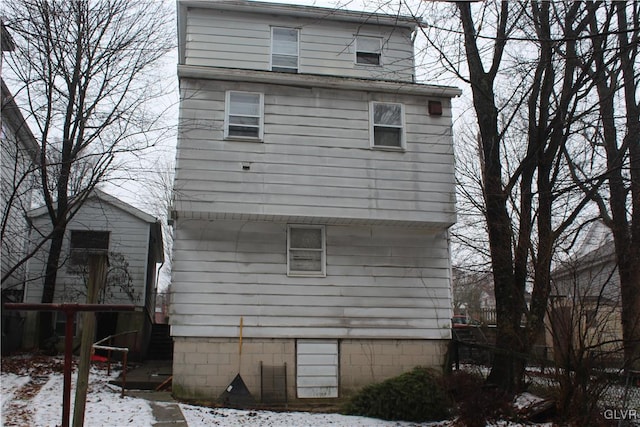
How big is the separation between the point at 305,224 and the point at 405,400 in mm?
4000

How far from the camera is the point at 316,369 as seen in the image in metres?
10.9

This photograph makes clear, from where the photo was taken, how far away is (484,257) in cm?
1345

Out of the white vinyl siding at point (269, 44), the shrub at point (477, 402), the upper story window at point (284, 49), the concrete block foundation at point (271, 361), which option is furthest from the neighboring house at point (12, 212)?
the shrub at point (477, 402)

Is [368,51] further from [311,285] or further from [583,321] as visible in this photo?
[583,321]

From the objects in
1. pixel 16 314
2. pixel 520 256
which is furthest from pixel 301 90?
pixel 16 314

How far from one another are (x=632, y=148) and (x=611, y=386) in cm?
596

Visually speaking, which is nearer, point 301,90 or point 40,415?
point 40,415

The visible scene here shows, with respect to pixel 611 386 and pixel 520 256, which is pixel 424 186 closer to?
pixel 520 256

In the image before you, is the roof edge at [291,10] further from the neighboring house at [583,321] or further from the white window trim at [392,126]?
the neighboring house at [583,321]

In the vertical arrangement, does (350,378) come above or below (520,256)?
below

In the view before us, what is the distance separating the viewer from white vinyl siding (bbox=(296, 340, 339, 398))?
10820mm

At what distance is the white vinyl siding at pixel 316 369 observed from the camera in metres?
10.8

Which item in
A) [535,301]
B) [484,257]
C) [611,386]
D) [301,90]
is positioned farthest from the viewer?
[484,257]

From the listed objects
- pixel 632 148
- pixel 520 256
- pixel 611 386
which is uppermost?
pixel 632 148
